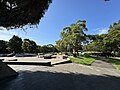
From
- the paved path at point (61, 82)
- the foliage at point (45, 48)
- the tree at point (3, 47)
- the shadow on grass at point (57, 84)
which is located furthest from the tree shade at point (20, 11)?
the foliage at point (45, 48)

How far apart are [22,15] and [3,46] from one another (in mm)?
78986

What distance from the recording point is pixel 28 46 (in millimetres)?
94000

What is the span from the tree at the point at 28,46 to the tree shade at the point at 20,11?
74567mm

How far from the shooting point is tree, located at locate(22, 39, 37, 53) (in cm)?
9216

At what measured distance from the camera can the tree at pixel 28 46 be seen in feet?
302

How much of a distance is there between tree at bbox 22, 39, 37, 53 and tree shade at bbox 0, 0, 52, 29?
7457 cm

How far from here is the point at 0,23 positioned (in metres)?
17.0

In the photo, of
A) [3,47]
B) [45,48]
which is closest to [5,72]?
[3,47]

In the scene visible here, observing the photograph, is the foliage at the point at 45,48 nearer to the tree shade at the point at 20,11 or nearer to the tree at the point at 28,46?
the tree at the point at 28,46

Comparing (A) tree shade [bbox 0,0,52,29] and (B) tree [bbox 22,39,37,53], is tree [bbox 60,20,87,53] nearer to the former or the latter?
(A) tree shade [bbox 0,0,52,29]

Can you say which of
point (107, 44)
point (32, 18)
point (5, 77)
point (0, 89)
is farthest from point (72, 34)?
point (0, 89)

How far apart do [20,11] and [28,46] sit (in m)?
78.4

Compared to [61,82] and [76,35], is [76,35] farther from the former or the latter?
[61,82]

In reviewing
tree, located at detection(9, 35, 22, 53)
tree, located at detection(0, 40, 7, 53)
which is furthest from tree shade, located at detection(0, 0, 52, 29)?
tree, located at detection(0, 40, 7, 53)
